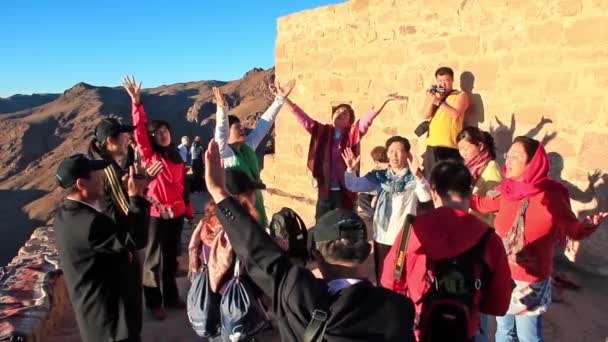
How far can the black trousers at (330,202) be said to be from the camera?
4707 mm

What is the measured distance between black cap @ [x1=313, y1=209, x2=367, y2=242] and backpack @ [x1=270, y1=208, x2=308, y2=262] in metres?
0.71

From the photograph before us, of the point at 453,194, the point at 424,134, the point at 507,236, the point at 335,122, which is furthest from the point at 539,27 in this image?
the point at 453,194

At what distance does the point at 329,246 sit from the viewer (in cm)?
187

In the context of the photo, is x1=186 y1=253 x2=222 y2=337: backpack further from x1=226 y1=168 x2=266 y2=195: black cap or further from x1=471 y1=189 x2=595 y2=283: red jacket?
x1=471 y1=189 x2=595 y2=283: red jacket

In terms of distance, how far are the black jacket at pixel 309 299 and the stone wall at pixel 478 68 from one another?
3.49 m

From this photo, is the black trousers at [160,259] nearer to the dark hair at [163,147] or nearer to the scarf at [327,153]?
the dark hair at [163,147]

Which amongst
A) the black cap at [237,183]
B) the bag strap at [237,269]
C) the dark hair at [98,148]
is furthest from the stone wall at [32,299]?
the black cap at [237,183]

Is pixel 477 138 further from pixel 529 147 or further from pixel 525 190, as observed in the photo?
pixel 525 190

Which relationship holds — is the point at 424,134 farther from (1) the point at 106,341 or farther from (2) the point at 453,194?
(1) the point at 106,341

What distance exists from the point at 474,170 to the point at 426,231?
2.01 m

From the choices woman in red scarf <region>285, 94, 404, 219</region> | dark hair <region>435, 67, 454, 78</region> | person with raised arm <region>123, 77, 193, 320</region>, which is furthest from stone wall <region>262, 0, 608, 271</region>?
person with raised arm <region>123, 77, 193, 320</region>

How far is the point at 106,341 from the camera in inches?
106

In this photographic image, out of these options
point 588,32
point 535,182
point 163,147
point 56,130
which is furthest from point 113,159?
point 56,130

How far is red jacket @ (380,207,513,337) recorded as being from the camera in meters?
2.14
